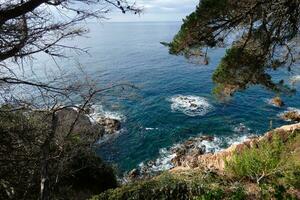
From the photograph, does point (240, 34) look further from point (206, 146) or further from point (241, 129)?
point (241, 129)

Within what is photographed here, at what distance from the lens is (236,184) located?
23.0 feet

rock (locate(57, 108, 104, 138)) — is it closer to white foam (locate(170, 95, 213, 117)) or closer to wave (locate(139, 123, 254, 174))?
wave (locate(139, 123, 254, 174))

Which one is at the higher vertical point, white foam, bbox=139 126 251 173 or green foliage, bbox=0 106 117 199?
green foliage, bbox=0 106 117 199

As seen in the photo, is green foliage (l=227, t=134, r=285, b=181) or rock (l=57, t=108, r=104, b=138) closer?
green foliage (l=227, t=134, r=285, b=181)

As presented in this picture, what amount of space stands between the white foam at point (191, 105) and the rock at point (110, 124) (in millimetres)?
6487

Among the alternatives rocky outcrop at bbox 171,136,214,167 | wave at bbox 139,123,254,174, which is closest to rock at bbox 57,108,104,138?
wave at bbox 139,123,254,174

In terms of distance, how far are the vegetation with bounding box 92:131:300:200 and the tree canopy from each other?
3.21 metres

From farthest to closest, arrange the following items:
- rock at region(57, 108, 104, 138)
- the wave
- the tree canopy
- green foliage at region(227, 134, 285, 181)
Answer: the wave, rock at region(57, 108, 104, 138), the tree canopy, green foliage at region(227, 134, 285, 181)

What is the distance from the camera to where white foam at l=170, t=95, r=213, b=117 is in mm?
31000

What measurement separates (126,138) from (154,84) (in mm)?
16660

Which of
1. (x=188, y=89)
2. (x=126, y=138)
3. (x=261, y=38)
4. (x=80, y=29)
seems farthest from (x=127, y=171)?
(x=188, y=89)

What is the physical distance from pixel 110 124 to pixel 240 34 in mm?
18064

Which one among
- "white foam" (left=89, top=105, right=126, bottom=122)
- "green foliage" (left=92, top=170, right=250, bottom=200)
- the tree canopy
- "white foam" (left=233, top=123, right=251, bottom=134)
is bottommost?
"white foam" (left=233, top=123, right=251, bottom=134)

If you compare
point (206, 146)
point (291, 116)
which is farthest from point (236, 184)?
point (291, 116)
